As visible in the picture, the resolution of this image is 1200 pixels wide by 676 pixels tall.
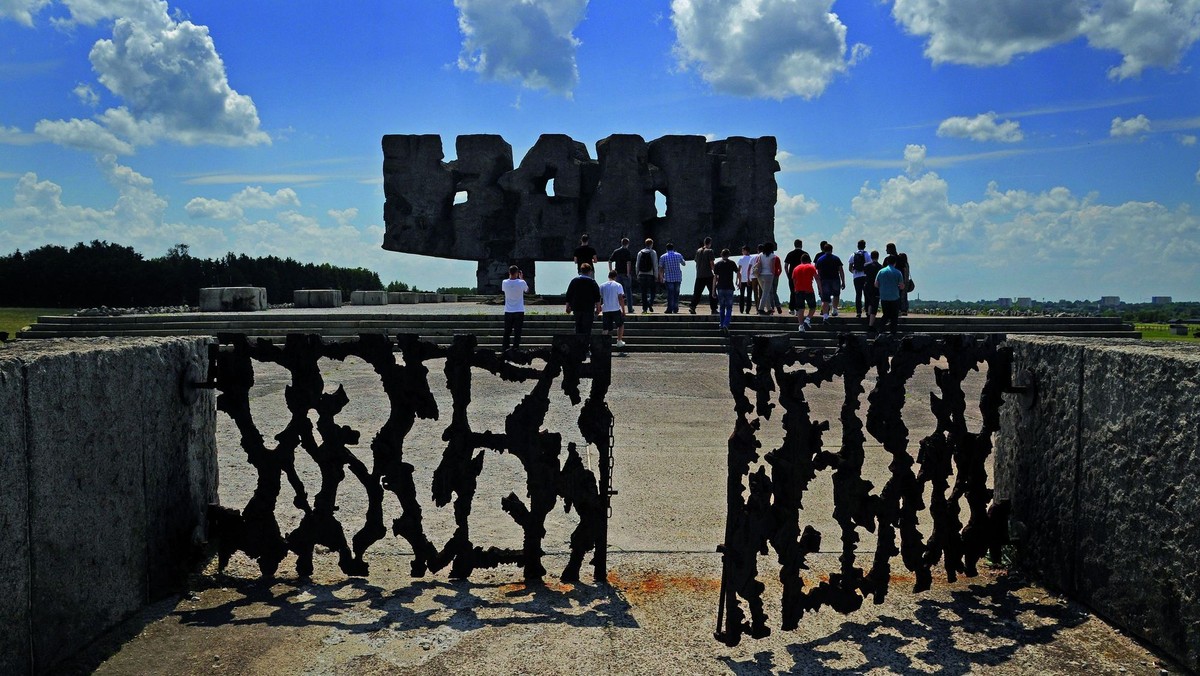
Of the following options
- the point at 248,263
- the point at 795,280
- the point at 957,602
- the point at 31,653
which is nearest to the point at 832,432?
the point at 957,602

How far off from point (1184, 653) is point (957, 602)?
106 cm

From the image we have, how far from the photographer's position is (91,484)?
12.5ft


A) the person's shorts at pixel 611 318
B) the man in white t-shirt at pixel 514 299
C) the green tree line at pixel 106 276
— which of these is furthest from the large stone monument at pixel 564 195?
the man in white t-shirt at pixel 514 299

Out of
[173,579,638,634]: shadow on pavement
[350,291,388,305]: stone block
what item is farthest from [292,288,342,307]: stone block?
[173,579,638,634]: shadow on pavement

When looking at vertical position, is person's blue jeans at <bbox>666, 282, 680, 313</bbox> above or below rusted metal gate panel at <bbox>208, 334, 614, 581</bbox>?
above

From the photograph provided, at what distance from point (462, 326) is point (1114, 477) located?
600 inches

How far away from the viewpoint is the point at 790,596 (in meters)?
4.08

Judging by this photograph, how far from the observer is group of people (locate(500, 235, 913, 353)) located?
14125 millimetres

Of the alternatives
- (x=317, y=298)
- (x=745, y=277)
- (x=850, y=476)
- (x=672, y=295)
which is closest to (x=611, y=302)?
(x=672, y=295)

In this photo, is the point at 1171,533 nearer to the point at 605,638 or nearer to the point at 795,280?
the point at 605,638

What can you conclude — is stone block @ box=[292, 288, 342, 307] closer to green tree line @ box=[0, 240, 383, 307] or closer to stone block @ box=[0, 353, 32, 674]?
green tree line @ box=[0, 240, 383, 307]

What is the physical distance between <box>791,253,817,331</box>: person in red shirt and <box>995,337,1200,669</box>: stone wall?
1216 centimetres

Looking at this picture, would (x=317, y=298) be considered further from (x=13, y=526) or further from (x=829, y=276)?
(x=13, y=526)

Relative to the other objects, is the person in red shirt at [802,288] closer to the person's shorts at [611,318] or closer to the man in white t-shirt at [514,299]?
the person's shorts at [611,318]
